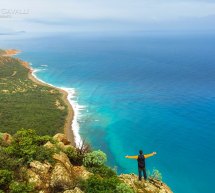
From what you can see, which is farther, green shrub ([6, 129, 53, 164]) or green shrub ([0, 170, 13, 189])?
green shrub ([6, 129, 53, 164])

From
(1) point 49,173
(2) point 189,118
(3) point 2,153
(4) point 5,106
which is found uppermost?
(3) point 2,153

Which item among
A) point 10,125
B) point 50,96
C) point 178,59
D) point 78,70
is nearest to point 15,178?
point 10,125

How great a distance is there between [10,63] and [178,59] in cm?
9694

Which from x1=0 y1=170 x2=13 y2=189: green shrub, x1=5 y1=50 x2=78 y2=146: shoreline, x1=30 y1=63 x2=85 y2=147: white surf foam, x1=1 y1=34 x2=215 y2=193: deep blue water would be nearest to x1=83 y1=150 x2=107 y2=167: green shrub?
x1=0 y1=170 x2=13 y2=189: green shrub

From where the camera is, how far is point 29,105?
3093 inches

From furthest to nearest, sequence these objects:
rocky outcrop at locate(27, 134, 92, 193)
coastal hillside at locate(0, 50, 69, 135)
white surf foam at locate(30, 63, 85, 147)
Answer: coastal hillside at locate(0, 50, 69, 135) < white surf foam at locate(30, 63, 85, 147) < rocky outcrop at locate(27, 134, 92, 193)

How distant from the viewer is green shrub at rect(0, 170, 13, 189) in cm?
1862

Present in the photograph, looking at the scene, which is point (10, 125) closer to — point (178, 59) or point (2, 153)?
point (2, 153)

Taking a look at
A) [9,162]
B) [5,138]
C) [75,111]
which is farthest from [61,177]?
[75,111]

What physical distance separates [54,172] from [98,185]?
3.58 meters

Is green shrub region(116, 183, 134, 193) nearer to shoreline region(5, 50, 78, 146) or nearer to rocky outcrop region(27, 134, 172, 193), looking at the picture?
rocky outcrop region(27, 134, 172, 193)

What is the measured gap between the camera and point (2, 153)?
859 inches

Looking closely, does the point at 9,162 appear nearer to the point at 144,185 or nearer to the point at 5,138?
the point at 5,138

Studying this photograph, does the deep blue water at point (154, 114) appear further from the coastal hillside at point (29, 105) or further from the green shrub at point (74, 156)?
the green shrub at point (74, 156)
